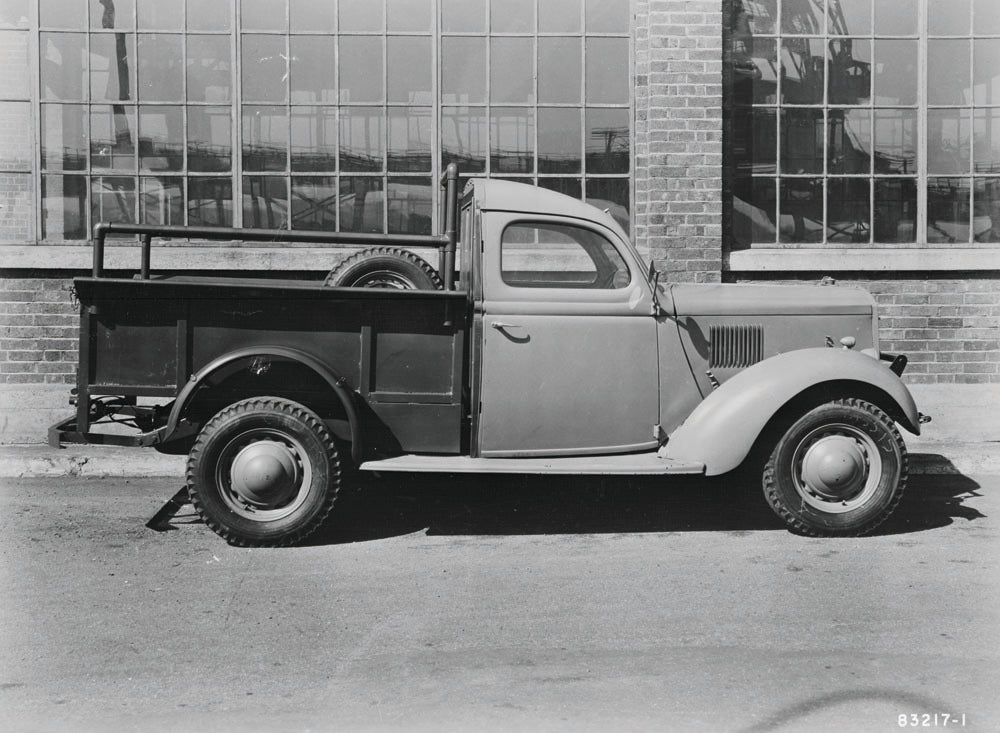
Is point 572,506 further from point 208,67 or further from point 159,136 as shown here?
point 208,67

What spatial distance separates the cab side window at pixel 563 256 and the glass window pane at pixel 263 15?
162 inches

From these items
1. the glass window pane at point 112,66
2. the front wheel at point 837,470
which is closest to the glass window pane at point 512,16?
the glass window pane at point 112,66

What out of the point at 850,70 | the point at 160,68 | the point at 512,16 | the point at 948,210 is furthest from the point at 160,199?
the point at 948,210

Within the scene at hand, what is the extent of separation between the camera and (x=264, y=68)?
30.5 feet

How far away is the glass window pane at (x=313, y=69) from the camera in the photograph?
30.5ft

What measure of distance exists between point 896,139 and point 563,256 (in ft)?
14.9

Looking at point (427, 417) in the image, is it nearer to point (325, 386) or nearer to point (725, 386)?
point (325, 386)

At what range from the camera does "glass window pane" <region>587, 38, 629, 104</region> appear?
941cm

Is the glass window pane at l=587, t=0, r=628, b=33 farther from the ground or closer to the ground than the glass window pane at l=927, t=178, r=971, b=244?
farther from the ground

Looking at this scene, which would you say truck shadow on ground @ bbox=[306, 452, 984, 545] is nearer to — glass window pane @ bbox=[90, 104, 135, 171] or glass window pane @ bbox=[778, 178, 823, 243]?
glass window pane @ bbox=[778, 178, 823, 243]

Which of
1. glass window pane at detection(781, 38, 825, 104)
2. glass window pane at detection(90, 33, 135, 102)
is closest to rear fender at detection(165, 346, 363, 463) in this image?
glass window pane at detection(90, 33, 135, 102)

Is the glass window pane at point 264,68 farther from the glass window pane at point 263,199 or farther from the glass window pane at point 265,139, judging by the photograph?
the glass window pane at point 263,199

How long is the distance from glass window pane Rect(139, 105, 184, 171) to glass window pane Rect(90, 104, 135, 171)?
91 millimetres

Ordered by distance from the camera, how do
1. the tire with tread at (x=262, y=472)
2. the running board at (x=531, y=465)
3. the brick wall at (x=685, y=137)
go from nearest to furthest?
the tire with tread at (x=262, y=472) → the running board at (x=531, y=465) → the brick wall at (x=685, y=137)
